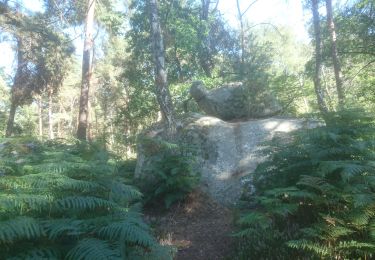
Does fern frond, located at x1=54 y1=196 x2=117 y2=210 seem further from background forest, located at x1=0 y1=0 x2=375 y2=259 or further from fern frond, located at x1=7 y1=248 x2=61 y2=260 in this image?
fern frond, located at x1=7 y1=248 x2=61 y2=260

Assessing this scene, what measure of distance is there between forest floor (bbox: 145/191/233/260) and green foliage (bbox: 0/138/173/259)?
5.59ft

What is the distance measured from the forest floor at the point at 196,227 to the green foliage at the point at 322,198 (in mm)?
639

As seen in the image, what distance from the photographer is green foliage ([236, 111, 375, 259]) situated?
15.1 ft

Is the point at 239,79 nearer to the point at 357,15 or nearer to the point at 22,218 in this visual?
the point at 357,15

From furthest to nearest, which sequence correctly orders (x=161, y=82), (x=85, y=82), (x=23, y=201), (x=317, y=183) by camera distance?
(x=85, y=82)
(x=161, y=82)
(x=317, y=183)
(x=23, y=201)

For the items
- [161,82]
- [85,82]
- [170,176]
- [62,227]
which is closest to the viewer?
[62,227]

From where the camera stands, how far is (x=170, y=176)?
26.8 feet

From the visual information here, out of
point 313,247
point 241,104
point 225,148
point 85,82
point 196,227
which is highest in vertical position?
point 85,82

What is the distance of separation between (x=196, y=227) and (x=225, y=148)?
3.18m

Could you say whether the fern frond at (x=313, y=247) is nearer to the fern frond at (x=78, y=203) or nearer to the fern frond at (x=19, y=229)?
the fern frond at (x=78, y=203)

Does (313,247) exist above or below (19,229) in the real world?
below

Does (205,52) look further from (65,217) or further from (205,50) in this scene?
(65,217)

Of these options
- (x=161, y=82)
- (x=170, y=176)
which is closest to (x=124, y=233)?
(x=170, y=176)

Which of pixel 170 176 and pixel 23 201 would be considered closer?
pixel 23 201
